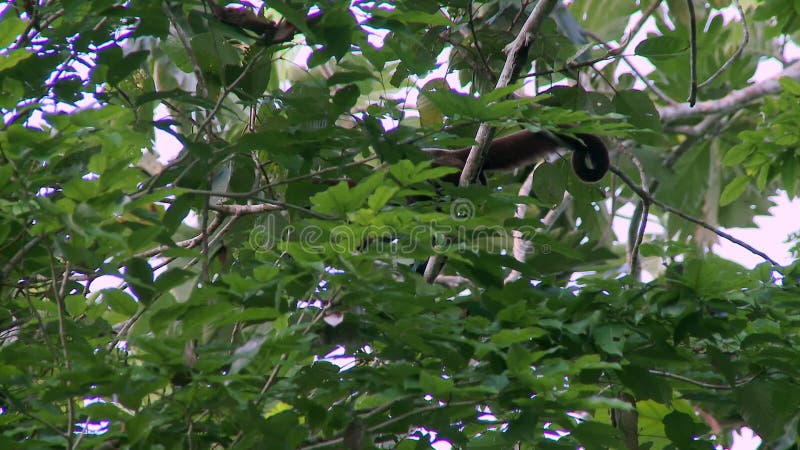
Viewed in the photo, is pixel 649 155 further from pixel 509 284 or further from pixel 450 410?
pixel 450 410

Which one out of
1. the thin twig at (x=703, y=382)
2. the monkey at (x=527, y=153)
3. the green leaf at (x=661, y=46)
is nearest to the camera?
the thin twig at (x=703, y=382)

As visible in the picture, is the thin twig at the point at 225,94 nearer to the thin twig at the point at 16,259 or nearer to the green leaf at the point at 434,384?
the thin twig at the point at 16,259

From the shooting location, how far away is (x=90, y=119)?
1621mm

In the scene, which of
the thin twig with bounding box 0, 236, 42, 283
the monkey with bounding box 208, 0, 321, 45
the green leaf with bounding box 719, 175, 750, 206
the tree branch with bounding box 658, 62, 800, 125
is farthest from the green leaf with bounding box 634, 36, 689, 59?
the tree branch with bounding box 658, 62, 800, 125

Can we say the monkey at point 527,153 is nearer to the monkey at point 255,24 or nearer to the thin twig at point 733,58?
the thin twig at point 733,58

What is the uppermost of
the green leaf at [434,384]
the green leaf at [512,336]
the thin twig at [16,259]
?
the thin twig at [16,259]

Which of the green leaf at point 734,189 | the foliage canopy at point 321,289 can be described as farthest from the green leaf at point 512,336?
the green leaf at point 734,189

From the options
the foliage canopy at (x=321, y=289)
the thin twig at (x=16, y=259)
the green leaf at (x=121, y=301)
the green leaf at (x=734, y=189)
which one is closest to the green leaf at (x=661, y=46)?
the foliage canopy at (x=321, y=289)

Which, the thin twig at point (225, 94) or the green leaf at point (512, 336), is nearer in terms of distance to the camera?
the green leaf at point (512, 336)

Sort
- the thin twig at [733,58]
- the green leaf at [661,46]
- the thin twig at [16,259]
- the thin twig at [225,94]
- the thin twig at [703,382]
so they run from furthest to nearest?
the thin twig at [733,58], the green leaf at [661,46], the thin twig at [703,382], the thin twig at [225,94], the thin twig at [16,259]

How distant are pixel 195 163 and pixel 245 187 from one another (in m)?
0.90

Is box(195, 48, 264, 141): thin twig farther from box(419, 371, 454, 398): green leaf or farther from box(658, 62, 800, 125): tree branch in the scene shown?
box(658, 62, 800, 125): tree branch

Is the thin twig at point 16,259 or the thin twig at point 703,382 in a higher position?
the thin twig at point 16,259

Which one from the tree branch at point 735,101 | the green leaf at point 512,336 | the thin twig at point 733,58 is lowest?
the green leaf at point 512,336
